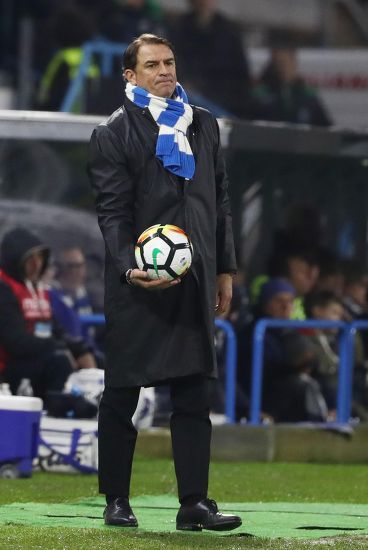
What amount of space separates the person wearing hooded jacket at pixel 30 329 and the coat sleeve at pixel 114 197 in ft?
12.9

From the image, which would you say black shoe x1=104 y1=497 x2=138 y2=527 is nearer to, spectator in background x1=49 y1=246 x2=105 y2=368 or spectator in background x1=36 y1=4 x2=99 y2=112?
spectator in background x1=49 y1=246 x2=105 y2=368

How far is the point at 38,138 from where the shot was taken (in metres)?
13.2

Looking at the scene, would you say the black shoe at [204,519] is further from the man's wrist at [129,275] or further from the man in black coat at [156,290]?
the man's wrist at [129,275]

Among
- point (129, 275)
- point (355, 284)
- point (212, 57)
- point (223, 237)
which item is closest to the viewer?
point (129, 275)

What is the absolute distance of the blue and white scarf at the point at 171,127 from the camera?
759 cm

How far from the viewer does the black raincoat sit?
762 centimetres

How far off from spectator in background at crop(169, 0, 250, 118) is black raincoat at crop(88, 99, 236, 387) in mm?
12059

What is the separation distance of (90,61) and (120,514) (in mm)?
11177

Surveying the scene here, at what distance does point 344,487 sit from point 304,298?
3.88 meters

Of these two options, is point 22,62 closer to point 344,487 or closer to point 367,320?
point 367,320

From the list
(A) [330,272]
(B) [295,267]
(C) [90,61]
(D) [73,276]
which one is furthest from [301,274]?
(C) [90,61]

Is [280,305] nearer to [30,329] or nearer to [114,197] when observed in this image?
[30,329]

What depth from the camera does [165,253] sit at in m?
7.38

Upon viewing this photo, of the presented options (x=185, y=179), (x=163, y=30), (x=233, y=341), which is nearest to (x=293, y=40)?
(x=163, y=30)
